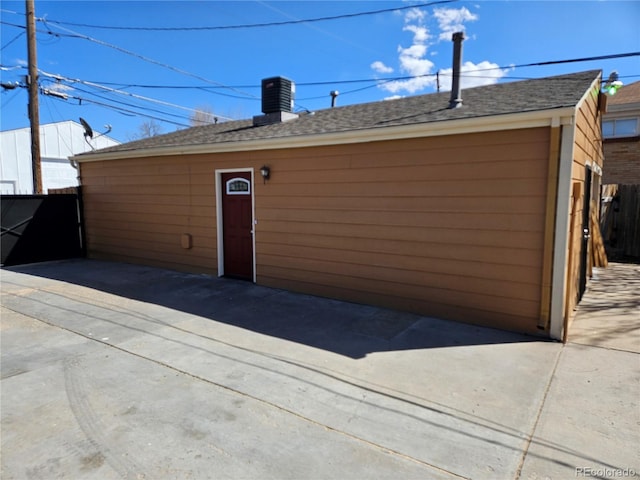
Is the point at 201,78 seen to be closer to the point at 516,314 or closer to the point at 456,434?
the point at 516,314

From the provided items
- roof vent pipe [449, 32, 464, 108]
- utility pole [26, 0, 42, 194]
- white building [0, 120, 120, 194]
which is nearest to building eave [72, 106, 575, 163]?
roof vent pipe [449, 32, 464, 108]

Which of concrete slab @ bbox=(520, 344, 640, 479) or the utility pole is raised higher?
the utility pole

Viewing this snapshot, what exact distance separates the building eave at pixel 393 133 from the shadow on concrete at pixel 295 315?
2444mm

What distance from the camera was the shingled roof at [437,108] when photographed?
15.9 feet

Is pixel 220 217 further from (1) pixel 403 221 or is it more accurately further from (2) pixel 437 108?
(2) pixel 437 108

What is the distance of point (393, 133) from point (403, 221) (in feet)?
4.00

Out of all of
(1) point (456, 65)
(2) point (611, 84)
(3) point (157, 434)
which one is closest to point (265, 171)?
(1) point (456, 65)

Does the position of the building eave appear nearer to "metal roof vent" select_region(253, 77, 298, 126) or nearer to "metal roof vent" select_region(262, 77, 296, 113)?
"metal roof vent" select_region(253, 77, 298, 126)

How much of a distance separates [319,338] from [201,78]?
14370 millimetres

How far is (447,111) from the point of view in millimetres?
5508

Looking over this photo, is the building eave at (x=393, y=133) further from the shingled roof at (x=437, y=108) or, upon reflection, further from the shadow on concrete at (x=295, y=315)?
the shadow on concrete at (x=295, y=315)

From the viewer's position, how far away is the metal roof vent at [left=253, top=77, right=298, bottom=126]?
8.75m

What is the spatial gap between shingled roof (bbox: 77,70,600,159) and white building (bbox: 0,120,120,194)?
18.1 metres

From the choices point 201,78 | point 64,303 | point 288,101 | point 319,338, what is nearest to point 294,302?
point 319,338
